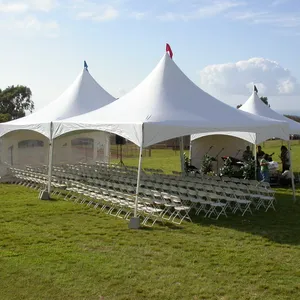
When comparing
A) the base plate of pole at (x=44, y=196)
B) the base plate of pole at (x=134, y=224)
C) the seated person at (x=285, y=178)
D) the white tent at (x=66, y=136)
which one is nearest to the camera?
the base plate of pole at (x=134, y=224)

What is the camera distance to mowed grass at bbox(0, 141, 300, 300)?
566 centimetres

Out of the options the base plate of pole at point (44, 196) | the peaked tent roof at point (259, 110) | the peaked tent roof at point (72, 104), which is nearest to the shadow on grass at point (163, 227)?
the base plate of pole at point (44, 196)

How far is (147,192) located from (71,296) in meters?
4.91

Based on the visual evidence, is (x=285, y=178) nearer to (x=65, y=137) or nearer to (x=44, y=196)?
(x=44, y=196)

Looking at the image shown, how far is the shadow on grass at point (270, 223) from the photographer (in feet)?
27.9

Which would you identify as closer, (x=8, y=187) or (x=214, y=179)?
(x=214, y=179)

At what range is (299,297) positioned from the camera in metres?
5.44

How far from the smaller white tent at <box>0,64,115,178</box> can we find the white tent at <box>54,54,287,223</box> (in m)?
4.27

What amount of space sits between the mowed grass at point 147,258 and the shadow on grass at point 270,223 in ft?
0.06

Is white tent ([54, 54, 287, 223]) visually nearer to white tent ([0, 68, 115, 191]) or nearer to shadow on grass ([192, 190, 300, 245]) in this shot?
shadow on grass ([192, 190, 300, 245])

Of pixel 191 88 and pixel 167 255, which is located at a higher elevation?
pixel 191 88

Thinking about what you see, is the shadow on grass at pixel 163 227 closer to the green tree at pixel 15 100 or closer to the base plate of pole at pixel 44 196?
the base plate of pole at pixel 44 196

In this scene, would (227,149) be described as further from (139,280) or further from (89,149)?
(139,280)

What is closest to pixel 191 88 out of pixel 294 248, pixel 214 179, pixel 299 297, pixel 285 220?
pixel 214 179
